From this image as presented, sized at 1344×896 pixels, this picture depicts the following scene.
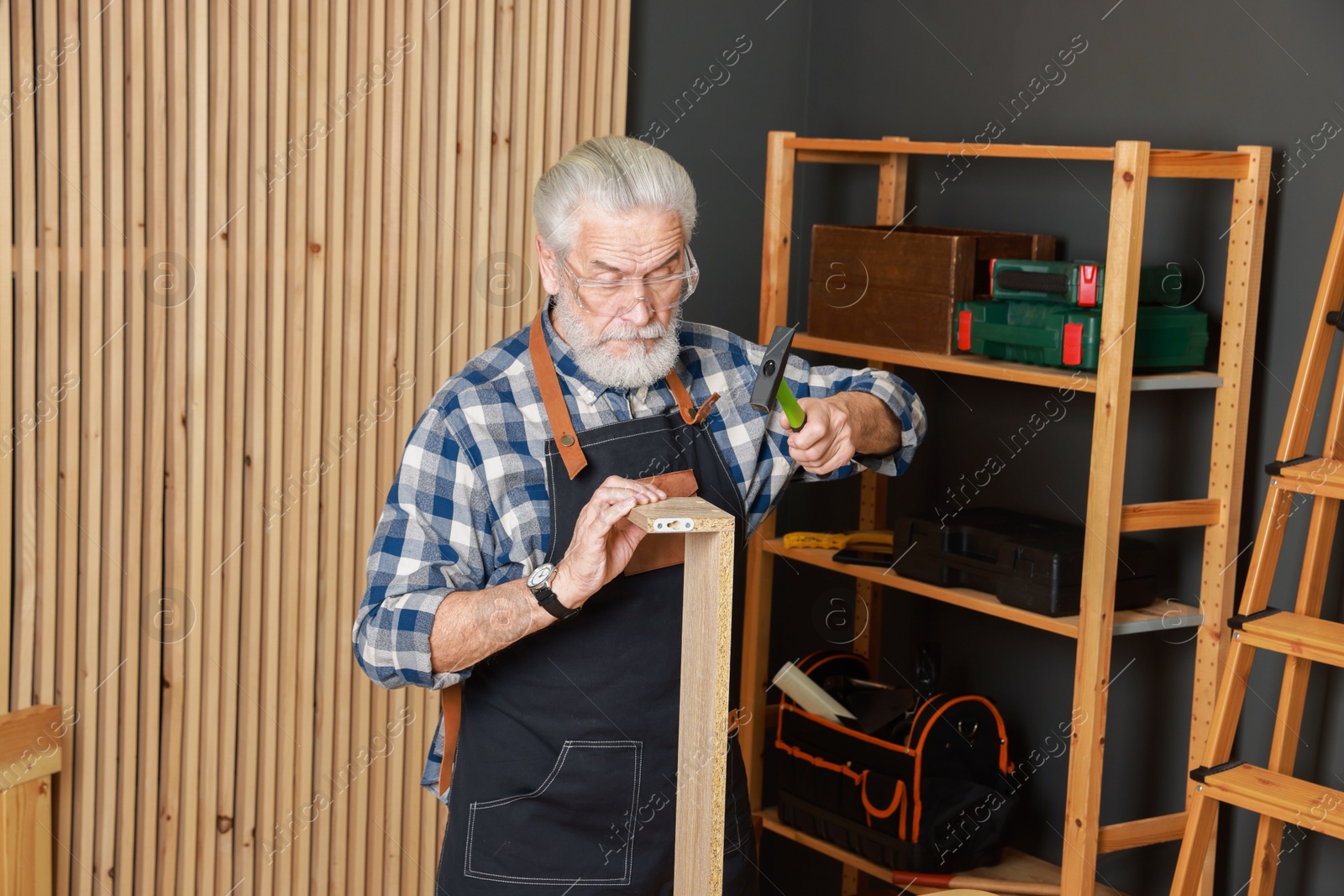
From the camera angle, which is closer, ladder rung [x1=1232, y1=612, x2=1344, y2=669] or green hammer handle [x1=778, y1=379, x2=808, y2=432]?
green hammer handle [x1=778, y1=379, x2=808, y2=432]

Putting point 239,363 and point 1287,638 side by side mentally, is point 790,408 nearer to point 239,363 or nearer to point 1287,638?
point 1287,638

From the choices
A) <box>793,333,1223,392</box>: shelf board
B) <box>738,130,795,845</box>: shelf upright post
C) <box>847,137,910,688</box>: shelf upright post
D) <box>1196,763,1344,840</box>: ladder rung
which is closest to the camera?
<box>1196,763,1344,840</box>: ladder rung

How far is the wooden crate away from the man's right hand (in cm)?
149

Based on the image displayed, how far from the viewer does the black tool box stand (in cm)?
288

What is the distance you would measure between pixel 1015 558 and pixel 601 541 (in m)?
1.52

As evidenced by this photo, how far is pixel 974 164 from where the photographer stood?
11.6 feet

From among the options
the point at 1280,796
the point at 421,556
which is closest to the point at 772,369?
the point at 421,556

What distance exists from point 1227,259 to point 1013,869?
1523 mm

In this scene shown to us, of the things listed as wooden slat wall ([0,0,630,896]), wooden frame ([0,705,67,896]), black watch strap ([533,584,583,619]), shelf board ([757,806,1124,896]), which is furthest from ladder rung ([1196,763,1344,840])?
wooden frame ([0,705,67,896])

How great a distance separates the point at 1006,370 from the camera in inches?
114

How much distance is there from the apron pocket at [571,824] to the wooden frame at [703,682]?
35cm

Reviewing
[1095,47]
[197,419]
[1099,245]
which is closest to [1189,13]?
[1095,47]

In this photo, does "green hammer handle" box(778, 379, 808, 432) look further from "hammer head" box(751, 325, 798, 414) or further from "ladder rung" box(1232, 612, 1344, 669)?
"ladder rung" box(1232, 612, 1344, 669)

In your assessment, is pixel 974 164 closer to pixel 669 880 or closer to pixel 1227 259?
pixel 1227 259
